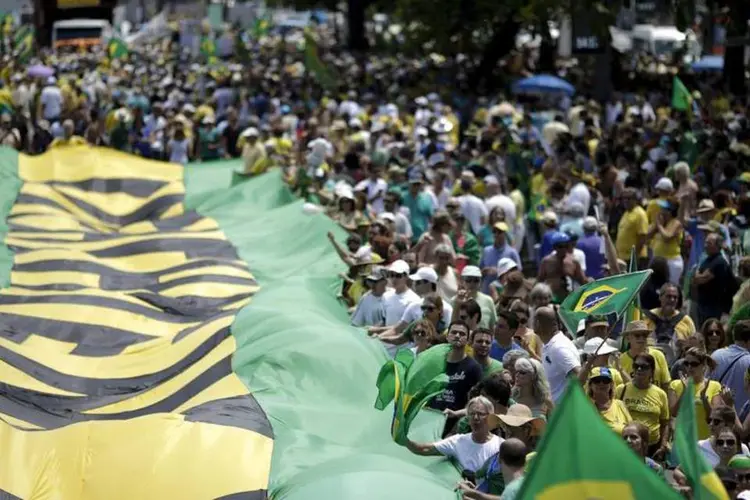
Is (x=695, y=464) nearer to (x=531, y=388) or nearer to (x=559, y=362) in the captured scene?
(x=531, y=388)

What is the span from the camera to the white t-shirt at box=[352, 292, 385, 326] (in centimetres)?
1186

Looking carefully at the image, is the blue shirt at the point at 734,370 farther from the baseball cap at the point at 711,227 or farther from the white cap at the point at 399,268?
the baseball cap at the point at 711,227

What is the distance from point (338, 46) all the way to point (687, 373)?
41762mm

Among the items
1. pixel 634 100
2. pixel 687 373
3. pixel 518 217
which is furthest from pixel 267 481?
pixel 634 100

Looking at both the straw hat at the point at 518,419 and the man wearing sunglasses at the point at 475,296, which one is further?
the man wearing sunglasses at the point at 475,296

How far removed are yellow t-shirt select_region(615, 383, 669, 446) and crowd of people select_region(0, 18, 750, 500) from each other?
0.01m

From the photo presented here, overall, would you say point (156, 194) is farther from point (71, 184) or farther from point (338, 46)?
point (338, 46)

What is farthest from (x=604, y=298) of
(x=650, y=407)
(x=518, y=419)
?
(x=518, y=419)

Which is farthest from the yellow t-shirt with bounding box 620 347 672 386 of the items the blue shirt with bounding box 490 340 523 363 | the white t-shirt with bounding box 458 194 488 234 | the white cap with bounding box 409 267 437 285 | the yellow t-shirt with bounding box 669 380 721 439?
the white t-shirt with bounding box 458 194 488 234

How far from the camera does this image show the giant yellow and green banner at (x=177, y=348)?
8797 millimetres

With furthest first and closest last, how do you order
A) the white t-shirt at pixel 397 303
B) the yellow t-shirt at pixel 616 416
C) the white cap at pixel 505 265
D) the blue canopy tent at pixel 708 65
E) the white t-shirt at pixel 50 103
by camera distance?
1. the blue canopy tent at pixel 708 65
2. the white t-shirt at pixel 50 103
3. the white cap at pixel 505 265
4. the white t-shirt at pixel 397 303
5. the yellow t-shirt at pixel 616 416

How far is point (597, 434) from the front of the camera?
5680 millimetres

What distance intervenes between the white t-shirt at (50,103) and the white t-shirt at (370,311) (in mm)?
14118

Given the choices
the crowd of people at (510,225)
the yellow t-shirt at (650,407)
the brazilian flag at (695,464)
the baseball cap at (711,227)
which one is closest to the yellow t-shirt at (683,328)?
the crowd of people at (510,225)
